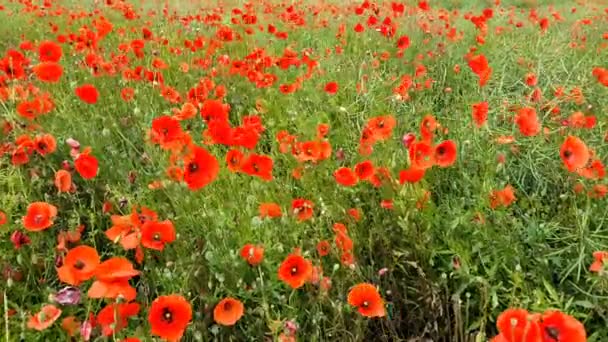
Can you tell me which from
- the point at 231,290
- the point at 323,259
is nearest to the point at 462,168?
the point at 323,259

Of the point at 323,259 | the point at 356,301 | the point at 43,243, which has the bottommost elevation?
the point at 43,243

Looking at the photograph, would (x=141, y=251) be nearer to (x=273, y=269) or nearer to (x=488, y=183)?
(x=273, y=269)

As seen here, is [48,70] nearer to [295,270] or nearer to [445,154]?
[295,270]

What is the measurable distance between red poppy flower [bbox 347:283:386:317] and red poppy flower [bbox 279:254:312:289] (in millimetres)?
134

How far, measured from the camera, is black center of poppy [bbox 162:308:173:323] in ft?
4.01

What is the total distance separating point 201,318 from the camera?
1.54m

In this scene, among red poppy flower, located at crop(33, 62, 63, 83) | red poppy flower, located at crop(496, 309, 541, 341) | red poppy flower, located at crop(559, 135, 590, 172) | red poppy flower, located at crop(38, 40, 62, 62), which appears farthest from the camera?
red poppy flower, located at crop(38, 40, 62, 62)

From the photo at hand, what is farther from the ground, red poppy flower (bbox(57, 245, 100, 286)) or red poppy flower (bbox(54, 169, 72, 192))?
red poppy flower (bbox(57, 245, 100, 286))

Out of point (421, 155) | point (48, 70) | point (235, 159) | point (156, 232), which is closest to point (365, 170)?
point (421, 155)

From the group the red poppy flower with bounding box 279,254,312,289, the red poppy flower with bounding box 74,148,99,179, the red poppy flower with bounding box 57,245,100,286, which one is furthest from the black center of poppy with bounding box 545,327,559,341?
the red poppy flower with bounding box 74,148,99,179

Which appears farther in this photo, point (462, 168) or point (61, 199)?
point (61, 199)

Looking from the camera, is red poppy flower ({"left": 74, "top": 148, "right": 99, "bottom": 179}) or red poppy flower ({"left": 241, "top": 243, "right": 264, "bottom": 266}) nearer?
red poppy flower ({"left": 241, "top": 243, "right": 264, "bottom": 266})

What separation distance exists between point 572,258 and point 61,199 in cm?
189

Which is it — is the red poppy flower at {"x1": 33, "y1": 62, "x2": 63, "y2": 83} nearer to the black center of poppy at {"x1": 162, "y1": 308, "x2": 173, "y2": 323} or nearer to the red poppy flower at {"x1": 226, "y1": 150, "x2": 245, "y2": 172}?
the red poppy flower at {"x1": 226, "y1": 150, "x2": 245, "y2": 172}
